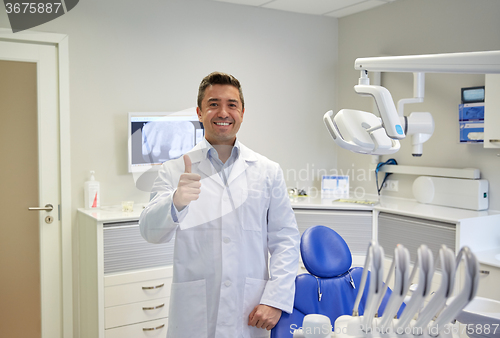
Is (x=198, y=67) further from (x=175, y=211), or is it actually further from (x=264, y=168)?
(x=175, y=211)

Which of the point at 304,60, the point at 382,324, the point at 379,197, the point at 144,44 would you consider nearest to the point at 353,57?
the point at 304,60

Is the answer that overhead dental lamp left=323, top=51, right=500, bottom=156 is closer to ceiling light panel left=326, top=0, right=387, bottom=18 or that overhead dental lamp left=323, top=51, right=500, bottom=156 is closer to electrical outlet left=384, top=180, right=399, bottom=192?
electrical outlet left=384, top=180, right=399, bottom=192

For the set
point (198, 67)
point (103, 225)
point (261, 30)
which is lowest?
point (103, 225)

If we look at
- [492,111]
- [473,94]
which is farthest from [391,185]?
[492,111]

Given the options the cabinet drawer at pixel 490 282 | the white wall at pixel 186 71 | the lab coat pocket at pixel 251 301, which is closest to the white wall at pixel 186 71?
the white wall at pixel 186 71

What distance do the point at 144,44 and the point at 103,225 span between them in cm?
131

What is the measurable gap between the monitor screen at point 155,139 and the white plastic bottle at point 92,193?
0.24 meters

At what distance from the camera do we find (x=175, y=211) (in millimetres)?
1374

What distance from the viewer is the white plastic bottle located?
285 cm

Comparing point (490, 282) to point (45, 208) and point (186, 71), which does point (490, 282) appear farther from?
point (45, 208)

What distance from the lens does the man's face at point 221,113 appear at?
1604 millimetres

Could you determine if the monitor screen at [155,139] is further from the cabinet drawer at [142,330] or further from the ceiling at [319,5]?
the ceiling at [319,5]

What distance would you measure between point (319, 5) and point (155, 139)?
1692mm

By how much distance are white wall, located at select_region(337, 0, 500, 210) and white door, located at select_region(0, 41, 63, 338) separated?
7.67 ft
